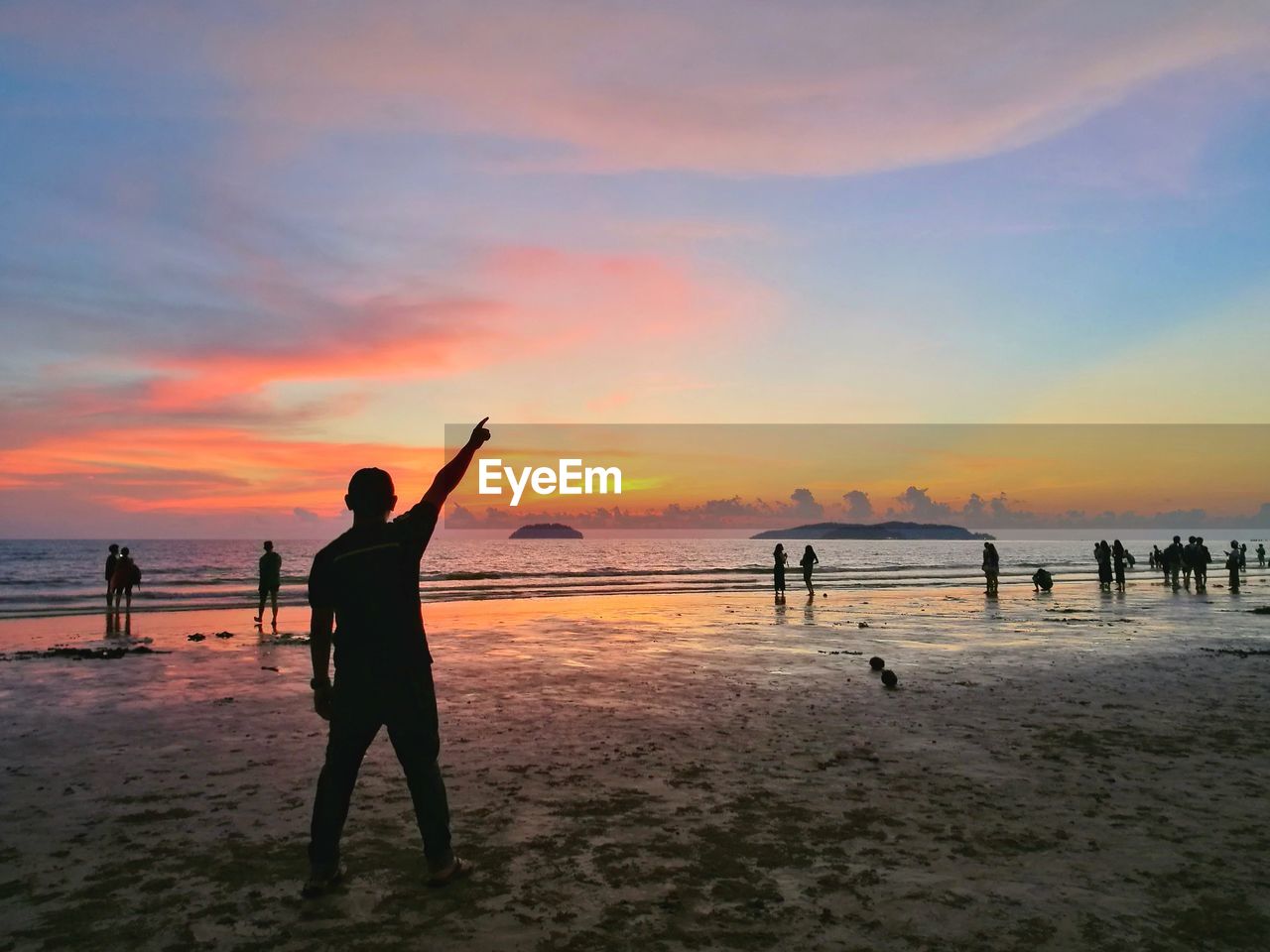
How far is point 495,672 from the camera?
46.9 ft

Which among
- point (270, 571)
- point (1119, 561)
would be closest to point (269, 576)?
point (270, 571)

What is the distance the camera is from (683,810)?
21.6 ft

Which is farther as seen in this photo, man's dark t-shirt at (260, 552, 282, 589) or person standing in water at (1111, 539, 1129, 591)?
person standing in water at (1111, 539, 1129, 591)

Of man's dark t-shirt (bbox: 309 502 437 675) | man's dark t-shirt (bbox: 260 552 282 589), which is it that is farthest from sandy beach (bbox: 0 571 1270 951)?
man's dark t-shirt (bbox: 260 552 282 589)

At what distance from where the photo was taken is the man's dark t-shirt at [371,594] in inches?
199

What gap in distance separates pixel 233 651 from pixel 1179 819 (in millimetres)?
17203

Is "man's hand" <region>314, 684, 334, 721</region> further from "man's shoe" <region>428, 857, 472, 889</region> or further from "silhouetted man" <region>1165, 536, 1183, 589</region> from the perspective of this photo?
"silhouetted man" <region>1165, 536, 1183, 589</region>

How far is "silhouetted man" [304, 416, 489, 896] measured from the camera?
5.02 metres

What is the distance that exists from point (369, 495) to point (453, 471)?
574 mm

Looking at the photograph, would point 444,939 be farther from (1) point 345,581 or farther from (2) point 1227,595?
(2) point 1227,595

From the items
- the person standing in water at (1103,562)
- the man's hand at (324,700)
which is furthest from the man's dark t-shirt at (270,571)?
the person standing in water at (1103,562)

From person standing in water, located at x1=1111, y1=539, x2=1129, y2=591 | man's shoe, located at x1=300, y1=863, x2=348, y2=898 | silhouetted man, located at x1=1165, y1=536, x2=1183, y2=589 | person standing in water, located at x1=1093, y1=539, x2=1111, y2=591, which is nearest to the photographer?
man's shoe, located at x1=300, y1=863, x2=348, y2=898

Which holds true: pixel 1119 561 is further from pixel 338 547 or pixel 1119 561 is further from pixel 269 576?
pixel 338 547

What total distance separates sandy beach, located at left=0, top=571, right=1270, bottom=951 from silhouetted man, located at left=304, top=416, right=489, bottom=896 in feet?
1.34
